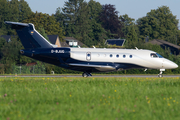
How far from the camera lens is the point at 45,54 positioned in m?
28.6

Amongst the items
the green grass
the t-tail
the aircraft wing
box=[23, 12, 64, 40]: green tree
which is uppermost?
box=[23, 12, 64, 40]: green tree

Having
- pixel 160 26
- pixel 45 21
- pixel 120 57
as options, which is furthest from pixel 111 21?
pixel 120 57

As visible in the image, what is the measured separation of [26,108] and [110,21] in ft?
389

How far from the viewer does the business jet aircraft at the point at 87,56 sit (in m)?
28.6

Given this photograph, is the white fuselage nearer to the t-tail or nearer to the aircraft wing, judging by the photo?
the aircraft wing

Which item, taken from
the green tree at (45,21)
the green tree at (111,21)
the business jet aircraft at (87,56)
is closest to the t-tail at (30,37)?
the business jet aircraft at (87,56)

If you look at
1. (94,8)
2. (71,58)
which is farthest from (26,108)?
(94,8)

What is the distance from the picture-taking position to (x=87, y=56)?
94.2 ft

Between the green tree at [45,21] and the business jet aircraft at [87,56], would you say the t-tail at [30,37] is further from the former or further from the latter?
the green tree at [45,21]

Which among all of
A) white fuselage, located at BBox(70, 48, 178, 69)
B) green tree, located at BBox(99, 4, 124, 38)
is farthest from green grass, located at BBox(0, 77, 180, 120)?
green tree, located at BBox(99, 4, 124, 38)

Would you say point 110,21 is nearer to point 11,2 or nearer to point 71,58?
point 11,2

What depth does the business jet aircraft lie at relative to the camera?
2862 centimetres

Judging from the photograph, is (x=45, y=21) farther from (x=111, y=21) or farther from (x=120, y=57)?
(x=120, y=57)

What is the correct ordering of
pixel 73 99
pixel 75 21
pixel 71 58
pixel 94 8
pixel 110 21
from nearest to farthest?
pixel 73 99 → pixel 71 58 → pixel 110 21 → pixel 75 21 → pixel 94 8
